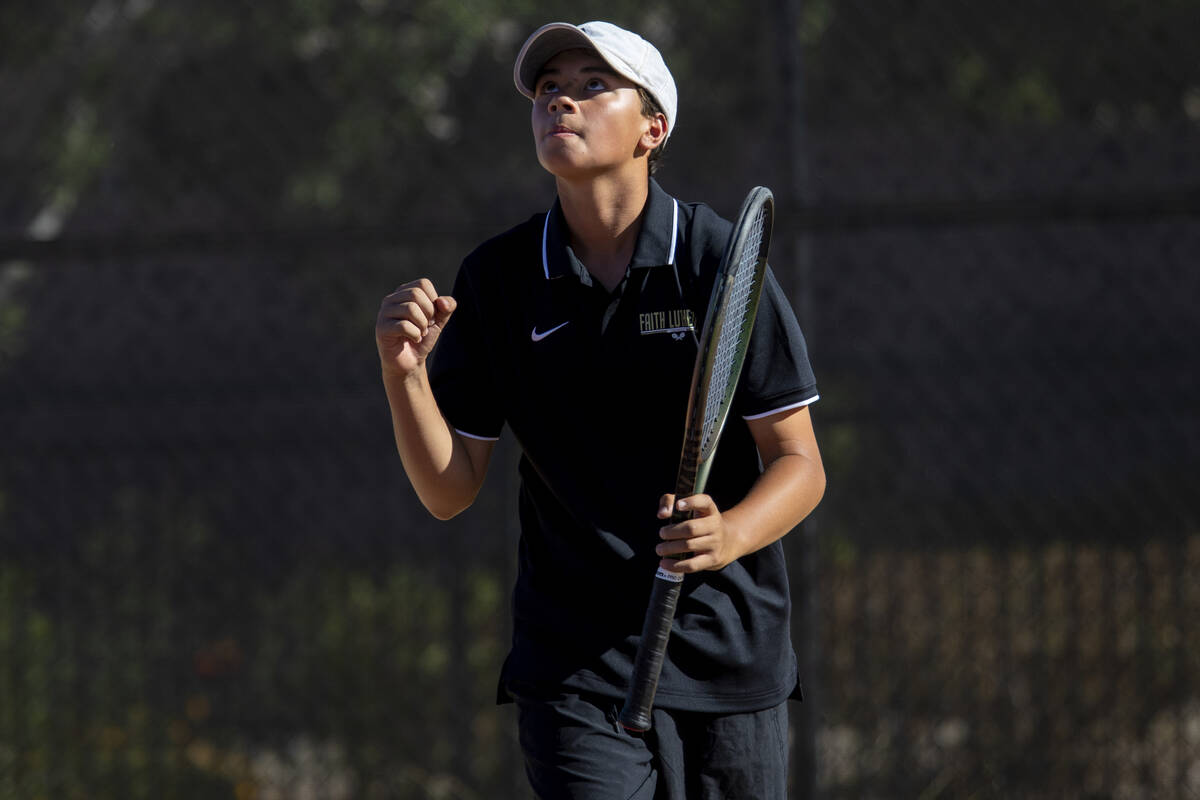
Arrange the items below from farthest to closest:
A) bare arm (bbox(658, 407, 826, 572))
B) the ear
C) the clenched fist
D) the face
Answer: the ear
the face
the clenched fist
bare arm (bbox(658, 407, 826, 572))

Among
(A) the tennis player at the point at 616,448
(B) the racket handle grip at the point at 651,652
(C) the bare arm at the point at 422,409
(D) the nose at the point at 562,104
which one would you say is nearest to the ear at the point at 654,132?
(A) the tennis player at the point at 616,448

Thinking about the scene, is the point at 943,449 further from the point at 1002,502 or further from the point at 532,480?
the point at 532,480

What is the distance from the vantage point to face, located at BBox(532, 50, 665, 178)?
2107 millimetres

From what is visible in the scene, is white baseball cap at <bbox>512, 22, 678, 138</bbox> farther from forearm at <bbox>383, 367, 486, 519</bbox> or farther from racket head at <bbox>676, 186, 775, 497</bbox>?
forearm at <bbox>383, 367, 486, 519</bbox>

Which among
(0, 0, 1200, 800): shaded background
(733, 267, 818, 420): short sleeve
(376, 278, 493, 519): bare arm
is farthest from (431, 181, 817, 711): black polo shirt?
(0, 0, 1200, 800): shaded background

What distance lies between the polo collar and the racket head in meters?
0.14

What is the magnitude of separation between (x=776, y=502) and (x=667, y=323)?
12.8 inches

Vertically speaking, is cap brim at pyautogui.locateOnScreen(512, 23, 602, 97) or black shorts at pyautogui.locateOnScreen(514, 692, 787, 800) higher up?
cap brim at pyautogui.locateOnScreen(512, 23, 602, 97)

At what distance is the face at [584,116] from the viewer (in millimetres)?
2107

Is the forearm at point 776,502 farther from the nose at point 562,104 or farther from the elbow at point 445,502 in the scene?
the nose at point 562,104

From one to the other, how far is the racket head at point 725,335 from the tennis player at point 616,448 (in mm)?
75

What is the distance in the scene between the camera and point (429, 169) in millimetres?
4703

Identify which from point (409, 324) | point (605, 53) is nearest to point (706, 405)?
point (409, 324)

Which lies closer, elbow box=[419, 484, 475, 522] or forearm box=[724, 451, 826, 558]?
forearm box=[724, 451, 826, 558]
